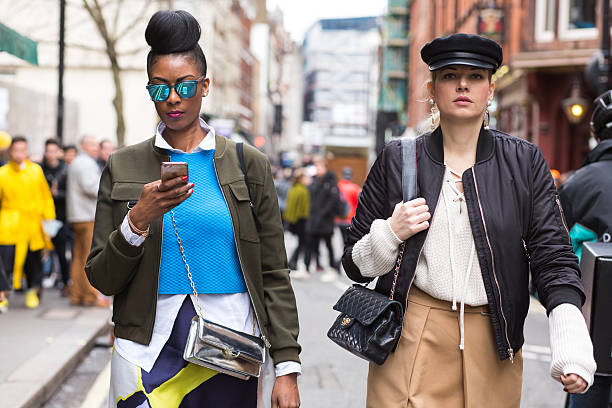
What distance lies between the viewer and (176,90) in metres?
2.71

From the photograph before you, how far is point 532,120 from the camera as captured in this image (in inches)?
839

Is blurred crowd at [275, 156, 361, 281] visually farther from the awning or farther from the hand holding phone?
the hand holding phone

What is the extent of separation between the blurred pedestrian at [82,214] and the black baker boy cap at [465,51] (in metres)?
7.15

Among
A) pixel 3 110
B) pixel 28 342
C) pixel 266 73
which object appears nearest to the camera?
pixel 28 342

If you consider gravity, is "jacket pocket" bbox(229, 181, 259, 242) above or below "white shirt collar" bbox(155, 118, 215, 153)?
below

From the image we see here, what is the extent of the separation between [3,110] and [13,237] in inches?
365

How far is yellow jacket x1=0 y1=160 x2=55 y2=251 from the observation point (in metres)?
8.86

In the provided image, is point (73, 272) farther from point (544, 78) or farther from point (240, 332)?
point (544, 78)

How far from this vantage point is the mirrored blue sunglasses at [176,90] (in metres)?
2.71

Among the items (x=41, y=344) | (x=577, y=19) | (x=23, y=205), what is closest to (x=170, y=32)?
(x=41, y=344)

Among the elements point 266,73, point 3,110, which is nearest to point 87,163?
point 3,110

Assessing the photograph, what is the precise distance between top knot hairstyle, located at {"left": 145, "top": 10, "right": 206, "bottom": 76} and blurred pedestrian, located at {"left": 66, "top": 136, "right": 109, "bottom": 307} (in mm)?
6924

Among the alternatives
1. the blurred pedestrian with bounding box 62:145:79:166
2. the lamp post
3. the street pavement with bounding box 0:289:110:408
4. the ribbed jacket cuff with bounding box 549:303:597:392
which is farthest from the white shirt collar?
the lamp post

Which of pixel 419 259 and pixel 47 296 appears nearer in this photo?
pixel 419 259
